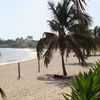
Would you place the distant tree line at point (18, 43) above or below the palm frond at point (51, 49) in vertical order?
above

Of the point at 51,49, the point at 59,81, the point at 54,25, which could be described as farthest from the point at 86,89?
the point at 54,25

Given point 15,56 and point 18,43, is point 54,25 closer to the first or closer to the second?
point 15,56

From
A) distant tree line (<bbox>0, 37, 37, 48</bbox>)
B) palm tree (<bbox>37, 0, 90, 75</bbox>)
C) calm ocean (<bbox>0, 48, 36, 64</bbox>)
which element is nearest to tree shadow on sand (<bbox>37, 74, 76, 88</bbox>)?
palm tree (<bbox>37, 0, 90, 75</bbox>)

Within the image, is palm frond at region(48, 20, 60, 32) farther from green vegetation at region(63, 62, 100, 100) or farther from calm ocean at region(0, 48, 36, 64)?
calm ocean at region(0, 48, 36, 64)

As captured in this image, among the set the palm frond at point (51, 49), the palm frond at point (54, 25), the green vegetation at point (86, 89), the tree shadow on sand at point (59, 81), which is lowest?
the tree shadow on sand at point (59, 81)

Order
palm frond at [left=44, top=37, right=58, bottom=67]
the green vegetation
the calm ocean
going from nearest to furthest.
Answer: the green vegetation
palm frond at [left=44, top=37, right=58, bottom=67]
the calm ocean

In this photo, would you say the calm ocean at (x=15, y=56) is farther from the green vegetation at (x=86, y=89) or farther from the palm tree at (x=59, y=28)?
the green vegetation at (x=86, y=89)

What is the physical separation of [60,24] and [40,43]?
171 centimetres

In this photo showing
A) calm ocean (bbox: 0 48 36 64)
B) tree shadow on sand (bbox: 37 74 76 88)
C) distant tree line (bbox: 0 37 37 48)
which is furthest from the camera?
distant tree line (bbox: 0 37 37 48)

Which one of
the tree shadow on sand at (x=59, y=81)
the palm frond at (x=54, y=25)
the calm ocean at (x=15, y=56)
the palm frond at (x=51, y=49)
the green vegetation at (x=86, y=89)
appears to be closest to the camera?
the green vegetation at (x=86, y=89)

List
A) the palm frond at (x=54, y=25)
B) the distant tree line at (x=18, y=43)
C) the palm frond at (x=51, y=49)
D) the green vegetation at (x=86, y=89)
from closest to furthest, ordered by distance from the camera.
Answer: the green vegetation at (x=86, y=89) → the palm frond at (x=51, y=49) → the palm frond at (x=54, y=25) → the distant tree line at (x=18, y=43)

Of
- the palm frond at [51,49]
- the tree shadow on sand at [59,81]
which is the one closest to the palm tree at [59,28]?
the palm frond at [51,49]

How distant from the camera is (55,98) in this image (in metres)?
10.9

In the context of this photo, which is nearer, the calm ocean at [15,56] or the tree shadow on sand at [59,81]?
the tree shadow on sand at [59,81]
